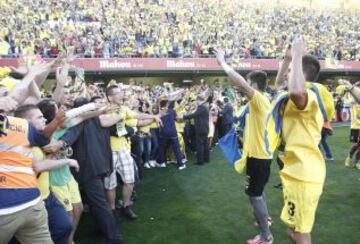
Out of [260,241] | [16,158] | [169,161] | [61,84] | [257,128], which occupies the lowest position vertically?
[169,161]

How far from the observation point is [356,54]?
99.3ft

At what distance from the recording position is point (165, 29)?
82.6ft

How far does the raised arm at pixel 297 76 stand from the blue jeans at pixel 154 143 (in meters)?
7.71

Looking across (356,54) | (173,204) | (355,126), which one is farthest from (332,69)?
(173,204)

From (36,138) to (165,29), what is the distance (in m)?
22.4

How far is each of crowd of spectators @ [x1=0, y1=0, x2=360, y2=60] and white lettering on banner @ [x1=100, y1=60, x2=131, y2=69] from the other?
55 centimetres

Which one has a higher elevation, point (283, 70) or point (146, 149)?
point (283, 70)

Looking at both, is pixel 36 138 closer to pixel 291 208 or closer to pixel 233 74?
pixel 233 74

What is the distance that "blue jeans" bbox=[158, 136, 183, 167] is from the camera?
1070 cm

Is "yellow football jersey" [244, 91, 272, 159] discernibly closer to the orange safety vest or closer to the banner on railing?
the orange safety vest

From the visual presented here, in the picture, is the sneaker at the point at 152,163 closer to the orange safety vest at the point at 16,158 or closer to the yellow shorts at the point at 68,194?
the yellow shorts at the point at 68,194

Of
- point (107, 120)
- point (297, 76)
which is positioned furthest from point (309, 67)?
point (107, 120)

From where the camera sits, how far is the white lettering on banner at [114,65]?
830 inches

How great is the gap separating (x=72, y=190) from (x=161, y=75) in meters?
21.6
